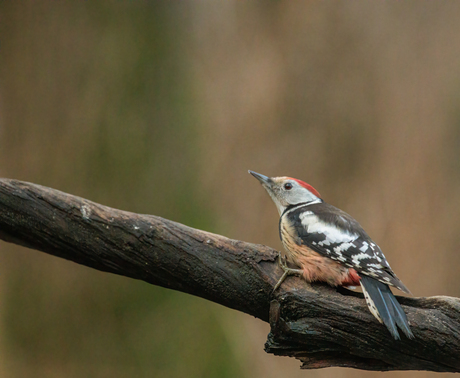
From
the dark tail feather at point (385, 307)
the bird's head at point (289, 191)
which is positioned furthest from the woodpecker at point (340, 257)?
the bird's head at point (289, 191)

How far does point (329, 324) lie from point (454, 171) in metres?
1.89

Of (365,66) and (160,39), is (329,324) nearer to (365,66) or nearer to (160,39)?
(365,66)

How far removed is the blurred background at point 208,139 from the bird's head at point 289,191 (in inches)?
35.4

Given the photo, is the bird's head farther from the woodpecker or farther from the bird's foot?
the bird's foot

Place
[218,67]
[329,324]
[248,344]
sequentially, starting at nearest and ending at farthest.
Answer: [329,324] → [248,344] → [218,67]

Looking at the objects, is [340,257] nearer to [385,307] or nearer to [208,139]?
[385,307]

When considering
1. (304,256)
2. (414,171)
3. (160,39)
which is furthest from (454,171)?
(160,39)

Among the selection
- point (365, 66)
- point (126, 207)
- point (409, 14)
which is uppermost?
point (409, 14)

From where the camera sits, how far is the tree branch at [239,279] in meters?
1.40

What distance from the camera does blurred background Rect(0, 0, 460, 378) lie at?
2795 mm

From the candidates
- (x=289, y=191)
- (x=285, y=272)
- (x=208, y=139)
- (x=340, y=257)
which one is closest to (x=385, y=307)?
(x=340, y=257)

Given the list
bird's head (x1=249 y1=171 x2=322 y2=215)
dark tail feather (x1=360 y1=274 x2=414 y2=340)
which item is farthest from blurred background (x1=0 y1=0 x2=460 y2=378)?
dark tail feather (x1=360 y1=274 x2=414 y2=340)

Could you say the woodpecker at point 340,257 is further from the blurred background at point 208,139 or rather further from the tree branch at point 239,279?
the blurred background at point 208,139

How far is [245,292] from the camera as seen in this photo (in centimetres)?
154
